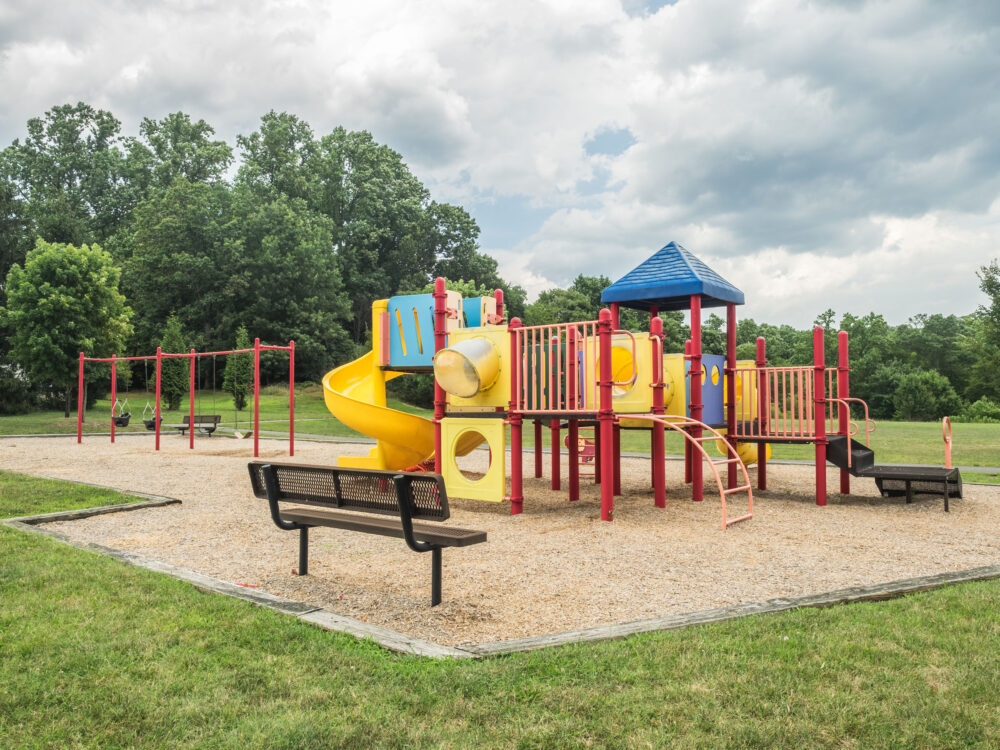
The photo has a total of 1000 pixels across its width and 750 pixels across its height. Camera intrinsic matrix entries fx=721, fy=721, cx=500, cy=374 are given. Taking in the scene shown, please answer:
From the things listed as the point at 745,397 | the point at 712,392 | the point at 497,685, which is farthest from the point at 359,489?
the point at 745,397

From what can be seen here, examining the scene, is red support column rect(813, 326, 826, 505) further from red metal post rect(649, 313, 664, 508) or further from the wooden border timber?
the wooden border timber

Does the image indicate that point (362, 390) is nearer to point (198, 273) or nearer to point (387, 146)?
point (198, 273)

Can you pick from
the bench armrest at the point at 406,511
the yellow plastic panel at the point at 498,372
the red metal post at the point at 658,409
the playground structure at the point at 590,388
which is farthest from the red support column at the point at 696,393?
the bench armrest at the point at 406,511

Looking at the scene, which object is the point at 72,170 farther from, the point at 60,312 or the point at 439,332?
the point at 439,332

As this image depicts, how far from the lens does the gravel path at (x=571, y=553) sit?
5.13 m

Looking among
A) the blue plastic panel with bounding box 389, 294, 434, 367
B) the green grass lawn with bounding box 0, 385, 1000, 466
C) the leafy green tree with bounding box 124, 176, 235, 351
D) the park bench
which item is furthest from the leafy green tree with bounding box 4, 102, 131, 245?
the blue plastic panel with bounding box 389, 294, 434, 367

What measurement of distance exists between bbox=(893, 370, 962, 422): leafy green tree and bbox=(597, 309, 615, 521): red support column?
53539mm

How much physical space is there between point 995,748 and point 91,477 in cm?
1335

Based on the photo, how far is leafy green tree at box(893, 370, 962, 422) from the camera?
178 ft

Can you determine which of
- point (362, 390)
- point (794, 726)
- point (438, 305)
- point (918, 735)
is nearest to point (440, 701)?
point (794, 726)

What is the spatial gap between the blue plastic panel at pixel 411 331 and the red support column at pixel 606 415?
3.24 metres

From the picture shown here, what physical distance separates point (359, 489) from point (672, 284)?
21.0 ft

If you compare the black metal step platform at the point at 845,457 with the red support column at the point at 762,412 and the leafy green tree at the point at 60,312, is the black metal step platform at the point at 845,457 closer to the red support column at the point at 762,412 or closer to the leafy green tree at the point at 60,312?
the red support column at the point at 762,412

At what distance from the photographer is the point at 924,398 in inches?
2138
